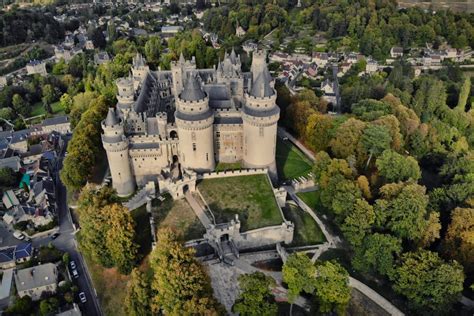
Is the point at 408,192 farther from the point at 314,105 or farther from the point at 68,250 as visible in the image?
the point at 68,250

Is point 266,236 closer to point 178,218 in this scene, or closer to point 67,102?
point 178,218

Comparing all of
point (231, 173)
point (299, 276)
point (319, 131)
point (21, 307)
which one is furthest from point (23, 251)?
point (319, 131)

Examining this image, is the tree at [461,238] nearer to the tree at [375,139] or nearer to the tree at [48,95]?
the tree at [375,139]

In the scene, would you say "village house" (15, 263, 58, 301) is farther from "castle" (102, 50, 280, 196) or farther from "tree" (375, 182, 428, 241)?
"tree" (375, 182, 428, 241)

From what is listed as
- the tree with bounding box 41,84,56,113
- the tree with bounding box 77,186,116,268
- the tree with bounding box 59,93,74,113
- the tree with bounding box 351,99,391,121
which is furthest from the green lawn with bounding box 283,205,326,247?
the tree with bounding box 41,84,56,113

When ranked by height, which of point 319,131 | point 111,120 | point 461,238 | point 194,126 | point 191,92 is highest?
point 191,92
